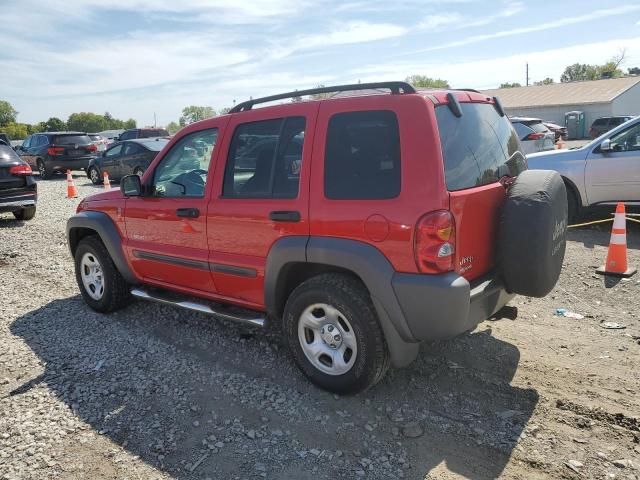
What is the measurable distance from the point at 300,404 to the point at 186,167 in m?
2.22

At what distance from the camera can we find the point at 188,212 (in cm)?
425

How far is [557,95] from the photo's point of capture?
46781 mm

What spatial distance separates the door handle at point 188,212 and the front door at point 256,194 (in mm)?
170

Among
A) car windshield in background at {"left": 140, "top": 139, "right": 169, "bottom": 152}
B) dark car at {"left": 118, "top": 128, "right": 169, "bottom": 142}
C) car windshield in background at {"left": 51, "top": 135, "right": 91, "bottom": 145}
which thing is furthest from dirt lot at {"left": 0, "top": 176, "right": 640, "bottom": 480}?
dark car at {"left": 118, "top": 128, "right": 169, "bottom": 142}

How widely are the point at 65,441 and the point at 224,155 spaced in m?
2.24

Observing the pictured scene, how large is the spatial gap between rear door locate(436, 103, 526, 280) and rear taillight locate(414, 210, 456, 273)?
0.08 meters

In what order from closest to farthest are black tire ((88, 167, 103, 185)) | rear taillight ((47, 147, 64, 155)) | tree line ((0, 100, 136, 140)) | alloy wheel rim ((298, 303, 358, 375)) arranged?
alloy wheel rim ((298, 303, 358, 375))
black tire ((88, 167, 103, 185))
rear taillight ((47, 147, 64, 155))
tree line ((0, 100, 136, 140))

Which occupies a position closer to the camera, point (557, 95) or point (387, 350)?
point (387, 350)

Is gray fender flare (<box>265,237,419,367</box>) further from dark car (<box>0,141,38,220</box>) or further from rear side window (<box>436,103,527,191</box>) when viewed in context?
dark car (<box>0,141,38,220</box>)

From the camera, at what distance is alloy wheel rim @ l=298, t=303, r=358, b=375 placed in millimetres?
3455

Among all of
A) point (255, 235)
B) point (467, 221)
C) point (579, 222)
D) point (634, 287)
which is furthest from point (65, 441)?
point (579, 222)

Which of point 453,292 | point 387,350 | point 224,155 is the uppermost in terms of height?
point 224,155

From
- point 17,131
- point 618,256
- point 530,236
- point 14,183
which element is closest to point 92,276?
point 530,236

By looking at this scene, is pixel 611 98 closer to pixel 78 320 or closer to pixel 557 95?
pixel 557 95
